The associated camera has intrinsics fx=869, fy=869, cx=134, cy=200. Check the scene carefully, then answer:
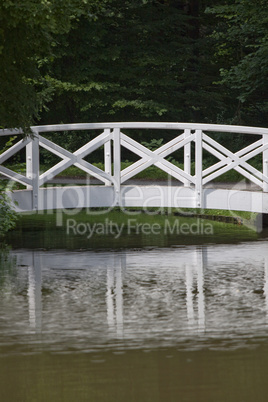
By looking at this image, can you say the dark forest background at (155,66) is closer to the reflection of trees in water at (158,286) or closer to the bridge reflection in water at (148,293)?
the bridge reflection in water at (148,293)

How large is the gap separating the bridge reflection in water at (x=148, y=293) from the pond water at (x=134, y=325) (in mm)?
14

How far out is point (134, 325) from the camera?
401 inches

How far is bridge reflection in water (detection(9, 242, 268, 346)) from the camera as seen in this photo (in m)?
9.98

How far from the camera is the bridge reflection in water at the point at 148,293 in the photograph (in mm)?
9977

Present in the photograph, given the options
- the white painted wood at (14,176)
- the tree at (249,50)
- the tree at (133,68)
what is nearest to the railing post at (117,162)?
the white painted wood at (14,176)

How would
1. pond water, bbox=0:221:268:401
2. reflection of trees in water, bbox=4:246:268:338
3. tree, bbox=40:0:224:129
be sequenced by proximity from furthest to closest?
tree, bbox=40:0:224:129, reflection of trees in water, bbox=4:246:268:338, pond water, bbox=0:221:268:401

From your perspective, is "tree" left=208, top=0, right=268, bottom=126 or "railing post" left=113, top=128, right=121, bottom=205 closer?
"railing post" left=113, top=128, right=121, bottom=205

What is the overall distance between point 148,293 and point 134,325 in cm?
195

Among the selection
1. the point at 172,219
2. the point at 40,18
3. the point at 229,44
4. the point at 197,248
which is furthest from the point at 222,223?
the point at 229,44

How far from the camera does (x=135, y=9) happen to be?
27.1m

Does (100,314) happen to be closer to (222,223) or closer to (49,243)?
(49,243)

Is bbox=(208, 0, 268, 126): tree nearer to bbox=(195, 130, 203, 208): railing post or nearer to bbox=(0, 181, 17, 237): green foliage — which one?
bbox=(195, 130, 203, 208): railing post

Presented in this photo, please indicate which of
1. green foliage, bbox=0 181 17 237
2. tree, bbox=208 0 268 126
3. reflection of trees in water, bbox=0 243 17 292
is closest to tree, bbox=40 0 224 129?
tree, bbox=208 0 268 126

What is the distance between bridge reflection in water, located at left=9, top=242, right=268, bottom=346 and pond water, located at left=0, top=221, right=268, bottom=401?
1 cm
